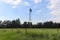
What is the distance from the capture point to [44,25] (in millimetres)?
48219

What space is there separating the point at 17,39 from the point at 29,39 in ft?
3.75

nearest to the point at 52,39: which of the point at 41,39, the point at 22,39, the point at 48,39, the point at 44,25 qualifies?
the point at 48,39

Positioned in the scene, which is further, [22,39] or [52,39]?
[22,39]

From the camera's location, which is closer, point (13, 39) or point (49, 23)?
point (13, 39)

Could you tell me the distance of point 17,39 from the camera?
14336 millimetres

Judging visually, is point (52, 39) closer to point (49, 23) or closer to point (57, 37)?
point (57, 37)

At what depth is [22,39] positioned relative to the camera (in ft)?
46.2

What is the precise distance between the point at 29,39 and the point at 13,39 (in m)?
1.53

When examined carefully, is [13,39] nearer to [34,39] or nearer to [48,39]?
[34,39]

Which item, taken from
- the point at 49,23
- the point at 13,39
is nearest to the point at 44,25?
the point at 49,23

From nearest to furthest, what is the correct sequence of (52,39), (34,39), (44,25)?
(52,39), (34,39), (44,25)

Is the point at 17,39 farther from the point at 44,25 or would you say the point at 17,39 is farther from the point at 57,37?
the point at 44,25

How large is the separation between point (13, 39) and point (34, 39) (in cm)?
193

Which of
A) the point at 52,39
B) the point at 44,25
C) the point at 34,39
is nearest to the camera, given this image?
the point at 52,39
